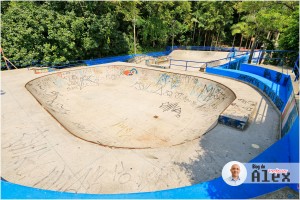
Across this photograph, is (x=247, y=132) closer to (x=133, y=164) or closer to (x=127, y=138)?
(x=133, y=164)

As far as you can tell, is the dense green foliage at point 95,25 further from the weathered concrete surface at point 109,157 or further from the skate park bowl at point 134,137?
the weathered concrete surface at point 109,157

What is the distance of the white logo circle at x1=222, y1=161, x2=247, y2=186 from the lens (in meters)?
3.80

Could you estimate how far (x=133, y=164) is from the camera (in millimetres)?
5508

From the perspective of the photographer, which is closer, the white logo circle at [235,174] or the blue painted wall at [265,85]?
the white logo circle at [235,174]

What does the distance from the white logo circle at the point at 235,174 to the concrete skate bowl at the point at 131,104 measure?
4214 mm

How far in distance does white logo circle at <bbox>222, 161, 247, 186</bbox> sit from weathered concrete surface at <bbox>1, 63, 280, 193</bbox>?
42.9 inches

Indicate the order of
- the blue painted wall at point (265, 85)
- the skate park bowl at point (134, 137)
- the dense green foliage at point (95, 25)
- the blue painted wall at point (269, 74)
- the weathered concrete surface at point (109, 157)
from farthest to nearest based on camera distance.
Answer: the dense green foliage at point (95, 25)
the blue painted wall at point (269, 74)
the blue painted wall at point (265, 85)
the weathered concrete surface at point (109, 157)
the skate park bowl at point (134, 137)

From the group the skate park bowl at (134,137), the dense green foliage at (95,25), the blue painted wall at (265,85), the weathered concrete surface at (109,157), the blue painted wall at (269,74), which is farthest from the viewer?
the dense green foliage at (95,25)

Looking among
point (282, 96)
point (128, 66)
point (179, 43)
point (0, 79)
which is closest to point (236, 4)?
point (179, 43)

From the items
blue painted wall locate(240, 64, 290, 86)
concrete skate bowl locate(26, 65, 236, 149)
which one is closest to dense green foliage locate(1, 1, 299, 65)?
blue painted wall locate(240, 64, 290, 86)

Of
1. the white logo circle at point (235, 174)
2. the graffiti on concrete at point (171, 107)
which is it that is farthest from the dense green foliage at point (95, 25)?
the white logo circle at point (235, 174)

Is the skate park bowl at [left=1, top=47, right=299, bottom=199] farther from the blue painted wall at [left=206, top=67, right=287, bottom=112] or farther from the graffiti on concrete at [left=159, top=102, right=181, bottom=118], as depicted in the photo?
the blue painted wall at [left=206, top=67, right=287, bottom=112]

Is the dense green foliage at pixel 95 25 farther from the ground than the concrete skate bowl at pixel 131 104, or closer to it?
farther from the ground

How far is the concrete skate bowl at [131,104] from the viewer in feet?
30.0
